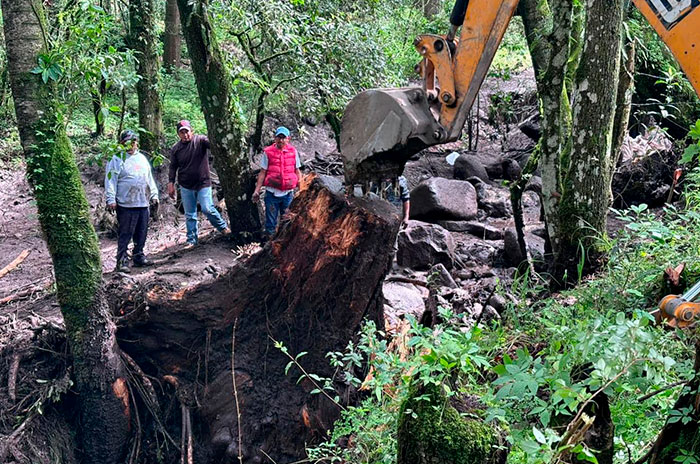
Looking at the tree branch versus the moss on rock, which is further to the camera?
the tree branch

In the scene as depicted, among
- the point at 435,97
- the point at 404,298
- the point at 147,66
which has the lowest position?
the point at 404,298

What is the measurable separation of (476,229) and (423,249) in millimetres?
2285

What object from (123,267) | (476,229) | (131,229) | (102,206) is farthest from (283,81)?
(476,229)

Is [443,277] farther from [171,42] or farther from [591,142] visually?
[171,42]

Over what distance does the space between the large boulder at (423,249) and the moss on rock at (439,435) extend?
21.4ft

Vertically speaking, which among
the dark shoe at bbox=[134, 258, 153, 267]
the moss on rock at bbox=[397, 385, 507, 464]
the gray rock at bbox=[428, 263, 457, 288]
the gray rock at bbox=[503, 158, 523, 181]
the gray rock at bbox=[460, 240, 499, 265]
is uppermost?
the moss on rock at bbox=[397, 385, 507, 464]

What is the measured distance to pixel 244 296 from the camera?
6402 mm

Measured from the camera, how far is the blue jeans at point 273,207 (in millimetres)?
9695

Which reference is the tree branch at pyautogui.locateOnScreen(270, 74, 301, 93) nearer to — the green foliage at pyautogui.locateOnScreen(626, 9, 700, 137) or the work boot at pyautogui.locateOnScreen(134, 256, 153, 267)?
the work boot at pyautogui.locateOnScreen(134, 256, 153, 267)

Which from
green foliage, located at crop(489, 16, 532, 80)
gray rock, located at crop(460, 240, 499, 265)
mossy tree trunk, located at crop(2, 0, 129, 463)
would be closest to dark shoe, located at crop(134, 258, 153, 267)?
mossy tree trunk, located at crop(2, 0, 129, 463)

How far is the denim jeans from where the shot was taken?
8828mm

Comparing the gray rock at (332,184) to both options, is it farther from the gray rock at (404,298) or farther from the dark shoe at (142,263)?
the dark shoe at (142,263)

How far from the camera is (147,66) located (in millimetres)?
11953

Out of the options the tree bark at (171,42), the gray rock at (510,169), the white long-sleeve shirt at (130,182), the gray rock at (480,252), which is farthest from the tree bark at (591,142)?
the tree bark at (171,42)
